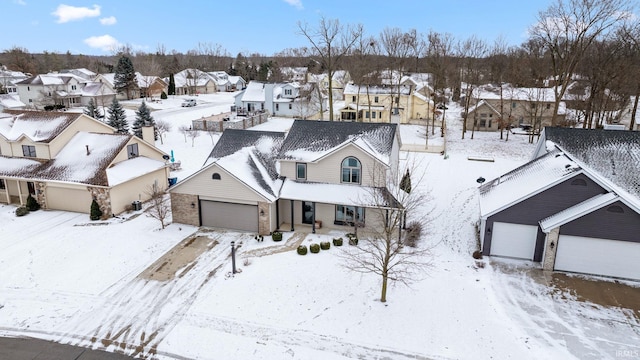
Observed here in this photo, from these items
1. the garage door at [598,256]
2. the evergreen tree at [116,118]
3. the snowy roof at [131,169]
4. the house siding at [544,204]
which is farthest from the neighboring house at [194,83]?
the garage door at [598,256]

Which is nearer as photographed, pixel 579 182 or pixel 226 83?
pixel 579 182

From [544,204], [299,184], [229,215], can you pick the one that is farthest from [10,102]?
[544,204]

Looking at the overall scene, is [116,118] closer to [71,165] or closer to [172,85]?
[71,165]

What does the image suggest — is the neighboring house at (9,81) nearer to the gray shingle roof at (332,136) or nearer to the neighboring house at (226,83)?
the neighboring house at (226,83)

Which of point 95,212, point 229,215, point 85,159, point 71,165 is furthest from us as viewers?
point 85,159

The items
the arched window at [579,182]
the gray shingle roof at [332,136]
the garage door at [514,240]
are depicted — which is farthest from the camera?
the gray shingle roof at [332,136]

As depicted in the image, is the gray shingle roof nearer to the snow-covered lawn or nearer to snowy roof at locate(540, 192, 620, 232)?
the snow-covered lawn
